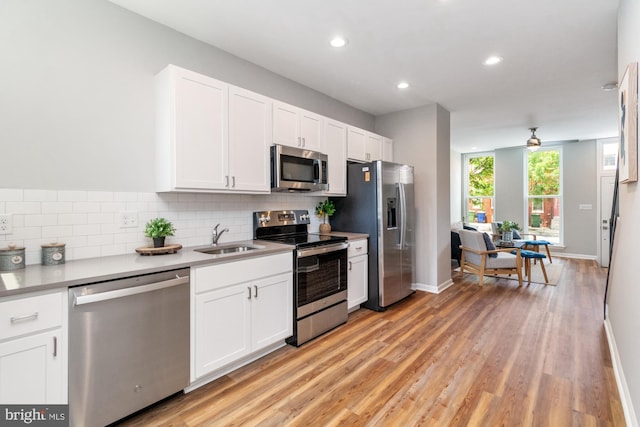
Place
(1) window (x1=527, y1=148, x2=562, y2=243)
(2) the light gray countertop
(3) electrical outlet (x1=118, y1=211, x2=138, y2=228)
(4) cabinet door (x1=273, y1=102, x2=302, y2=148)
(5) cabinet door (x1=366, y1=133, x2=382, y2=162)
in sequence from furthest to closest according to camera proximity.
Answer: (1) window (x1=527, y1=148, x2=562, y2=243), (5) cabinet door (x1=366, y1=133, x2=382, y2=162), (4) cabinet door (x1=273, y1=102, x2=302, y2=148), (3) electrical outlet (x1=118, y1=211, x2=138, y2=228), (2) the light gray countertop

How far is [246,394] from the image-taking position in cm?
209

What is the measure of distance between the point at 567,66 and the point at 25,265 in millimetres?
4864

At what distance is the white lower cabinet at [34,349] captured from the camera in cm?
137

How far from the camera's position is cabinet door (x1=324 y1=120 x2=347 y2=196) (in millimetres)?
3635

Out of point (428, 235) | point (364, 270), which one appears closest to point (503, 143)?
point (428, 235)

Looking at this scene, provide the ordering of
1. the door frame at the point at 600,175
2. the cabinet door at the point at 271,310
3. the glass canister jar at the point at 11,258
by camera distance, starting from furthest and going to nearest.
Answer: the door frame at the point at 600,175 < the cabinet door at the point at 271,310 < the glass canister jar at the point at 11,258

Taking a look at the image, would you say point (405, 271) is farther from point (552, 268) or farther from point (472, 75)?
point (552, 268)

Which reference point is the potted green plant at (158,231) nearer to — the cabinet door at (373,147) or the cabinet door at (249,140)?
the cabinet door at (249,140)

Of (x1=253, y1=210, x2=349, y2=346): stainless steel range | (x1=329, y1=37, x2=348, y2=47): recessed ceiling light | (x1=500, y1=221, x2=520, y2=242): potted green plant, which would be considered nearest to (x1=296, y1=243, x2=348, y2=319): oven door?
(x1=253, y1=210, x2=349, y2=346): stainless steel range

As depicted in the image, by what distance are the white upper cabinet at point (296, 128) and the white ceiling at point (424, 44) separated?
1.60 feet

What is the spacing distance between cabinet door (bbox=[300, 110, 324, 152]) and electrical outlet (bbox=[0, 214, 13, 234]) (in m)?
2.33

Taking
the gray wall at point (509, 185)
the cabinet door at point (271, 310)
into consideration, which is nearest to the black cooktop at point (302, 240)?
the cabinet door at point (271, 310)

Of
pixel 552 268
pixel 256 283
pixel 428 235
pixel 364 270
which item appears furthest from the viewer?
pixel 552 268

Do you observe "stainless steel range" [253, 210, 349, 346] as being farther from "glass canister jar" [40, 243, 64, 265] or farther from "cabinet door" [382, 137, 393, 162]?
"cabinet door" [382, 137, 393, 162]
